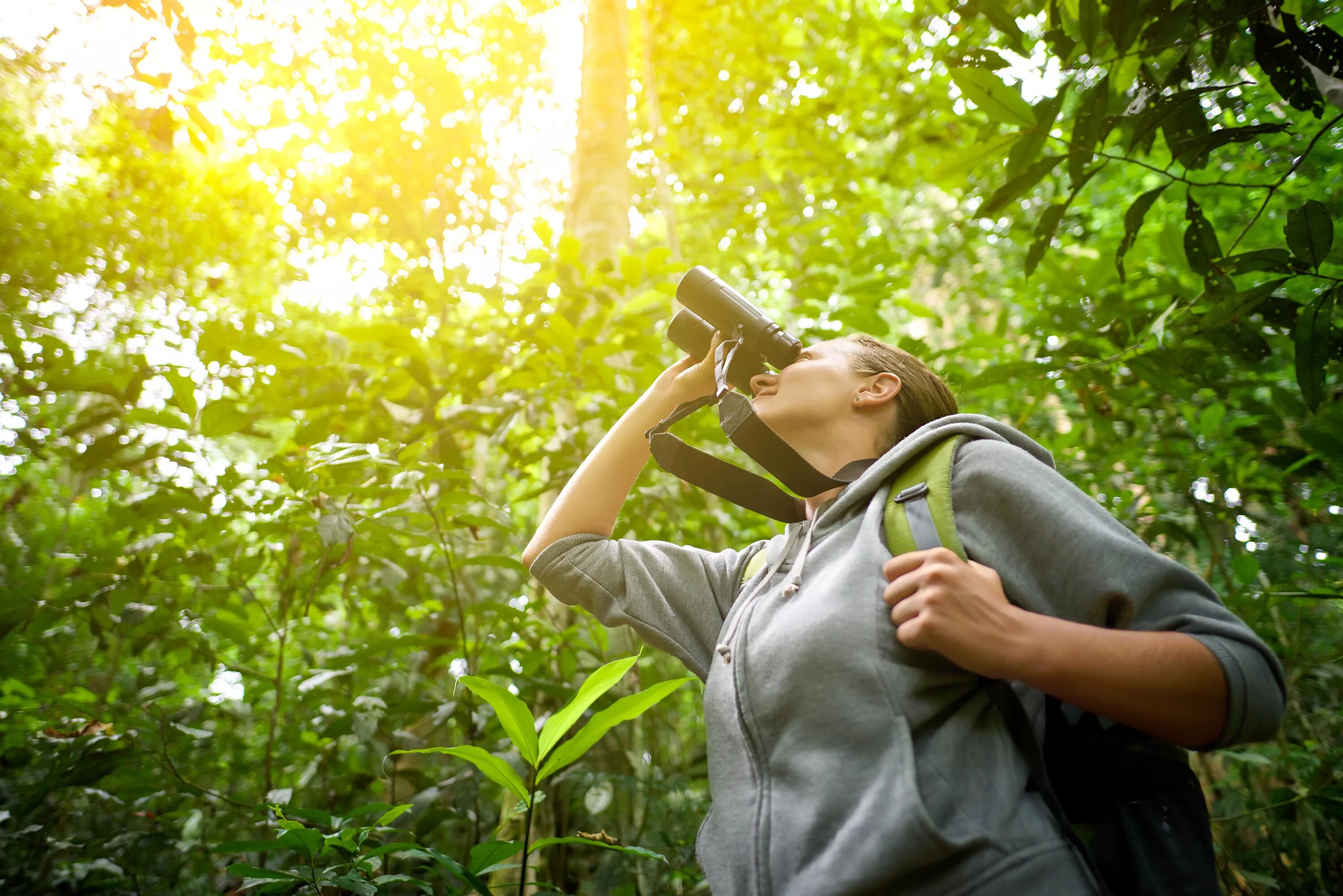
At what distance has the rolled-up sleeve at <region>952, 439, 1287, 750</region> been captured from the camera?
0.71 m

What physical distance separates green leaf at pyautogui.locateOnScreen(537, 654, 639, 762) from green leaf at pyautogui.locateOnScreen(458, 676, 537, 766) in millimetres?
15

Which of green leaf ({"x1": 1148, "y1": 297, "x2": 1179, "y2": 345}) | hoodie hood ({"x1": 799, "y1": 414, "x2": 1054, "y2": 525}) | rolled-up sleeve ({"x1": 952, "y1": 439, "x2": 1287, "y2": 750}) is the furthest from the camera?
Result: green leaf ({"x1": 1148, "y1": 297, "x2": 1179, "y2": 345})

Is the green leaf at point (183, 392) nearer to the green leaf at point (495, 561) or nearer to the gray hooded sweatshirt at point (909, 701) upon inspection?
the green leaf at point (495, 561)

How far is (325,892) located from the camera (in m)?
1.29

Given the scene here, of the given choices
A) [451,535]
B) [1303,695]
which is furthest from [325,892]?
[1303,695]

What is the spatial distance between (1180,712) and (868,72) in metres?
4.30

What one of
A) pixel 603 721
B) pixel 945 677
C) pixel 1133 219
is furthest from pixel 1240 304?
pixel 603 721

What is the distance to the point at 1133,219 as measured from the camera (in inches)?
54.7

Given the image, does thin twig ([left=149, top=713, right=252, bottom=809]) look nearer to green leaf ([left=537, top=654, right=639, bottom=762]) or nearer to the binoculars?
green leaf ([left=537, top=654, right=639, bottom=762])

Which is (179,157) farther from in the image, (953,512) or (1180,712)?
(1180,712)

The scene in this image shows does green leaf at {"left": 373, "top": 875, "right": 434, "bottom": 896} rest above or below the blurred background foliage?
below

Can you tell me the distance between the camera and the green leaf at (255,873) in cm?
99

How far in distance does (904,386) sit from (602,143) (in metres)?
2.26

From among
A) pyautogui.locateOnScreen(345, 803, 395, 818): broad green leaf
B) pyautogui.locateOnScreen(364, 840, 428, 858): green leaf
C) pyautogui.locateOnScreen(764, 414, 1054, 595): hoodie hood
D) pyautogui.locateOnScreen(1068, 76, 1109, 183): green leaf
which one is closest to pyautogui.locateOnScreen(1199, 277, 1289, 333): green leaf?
pyautogui.locateOnScreen(1068, 76, 1109, 183): green leaf
